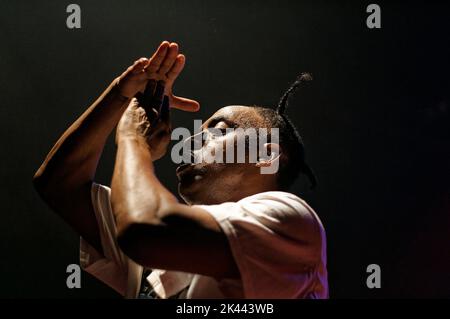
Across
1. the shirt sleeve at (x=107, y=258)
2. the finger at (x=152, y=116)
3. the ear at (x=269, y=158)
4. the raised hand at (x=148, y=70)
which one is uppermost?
the raised hand at (x=148, y=70)

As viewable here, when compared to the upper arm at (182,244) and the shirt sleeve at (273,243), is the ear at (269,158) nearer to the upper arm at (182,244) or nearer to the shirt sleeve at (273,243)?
the shirt sleeve at (273,243)

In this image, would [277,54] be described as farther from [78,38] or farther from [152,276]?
[152,276]

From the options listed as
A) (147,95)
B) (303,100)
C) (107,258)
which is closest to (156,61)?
(147,95)

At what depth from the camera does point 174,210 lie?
997mm

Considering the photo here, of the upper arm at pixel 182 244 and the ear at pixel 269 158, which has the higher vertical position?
the ear at pixel 269 158

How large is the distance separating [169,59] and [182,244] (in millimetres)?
675

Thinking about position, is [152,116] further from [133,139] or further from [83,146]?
[83,146]

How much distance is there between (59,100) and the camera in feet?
7.75

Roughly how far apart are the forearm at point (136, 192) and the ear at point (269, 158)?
0.54m

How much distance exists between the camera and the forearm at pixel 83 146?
1.40 metres

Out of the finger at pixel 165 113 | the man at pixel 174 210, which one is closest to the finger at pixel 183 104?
the man at pixel 174 210

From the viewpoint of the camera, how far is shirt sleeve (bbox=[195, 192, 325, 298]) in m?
1.03
